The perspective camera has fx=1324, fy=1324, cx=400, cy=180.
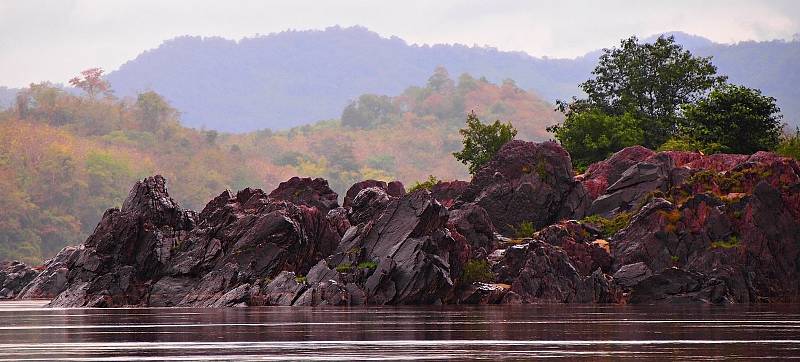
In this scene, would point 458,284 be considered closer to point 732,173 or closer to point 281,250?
point 281,250

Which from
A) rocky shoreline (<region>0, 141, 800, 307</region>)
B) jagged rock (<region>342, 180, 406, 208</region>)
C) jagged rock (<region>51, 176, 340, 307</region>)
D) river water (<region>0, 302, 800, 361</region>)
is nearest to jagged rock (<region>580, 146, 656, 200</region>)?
rocky shoreline (<region>0, 141, 800, 307</region>)

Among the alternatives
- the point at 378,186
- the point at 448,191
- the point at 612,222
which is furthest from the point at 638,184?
the point at 378,186

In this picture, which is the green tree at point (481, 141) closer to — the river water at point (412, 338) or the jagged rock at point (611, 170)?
the jagged rock at point (611, 170)

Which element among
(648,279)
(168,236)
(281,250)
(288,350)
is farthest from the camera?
(168,236)

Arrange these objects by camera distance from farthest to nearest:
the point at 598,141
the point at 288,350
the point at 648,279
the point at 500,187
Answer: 1. the point at 598,141
2. the point at 500,187
3. the point at 648,279
4. the point at 288,350

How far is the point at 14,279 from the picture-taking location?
11425 centimetres

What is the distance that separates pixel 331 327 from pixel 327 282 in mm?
25901

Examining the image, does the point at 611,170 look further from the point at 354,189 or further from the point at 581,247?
the point at 581,247

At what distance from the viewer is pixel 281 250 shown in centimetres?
6575

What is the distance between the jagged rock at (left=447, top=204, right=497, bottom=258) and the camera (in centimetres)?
7356

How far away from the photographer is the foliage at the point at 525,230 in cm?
7924

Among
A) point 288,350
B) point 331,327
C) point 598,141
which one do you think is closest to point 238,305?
point 331,327

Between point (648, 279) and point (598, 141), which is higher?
point (598, 141)

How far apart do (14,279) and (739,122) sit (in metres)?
62.0
